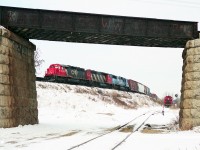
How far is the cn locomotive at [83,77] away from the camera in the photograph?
50.0m

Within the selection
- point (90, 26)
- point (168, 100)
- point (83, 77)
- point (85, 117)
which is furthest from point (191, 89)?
point (168, 100)

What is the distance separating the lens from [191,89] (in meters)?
21.2

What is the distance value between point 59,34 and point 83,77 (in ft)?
107

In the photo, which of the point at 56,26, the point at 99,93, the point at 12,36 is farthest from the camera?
the point at 99,93

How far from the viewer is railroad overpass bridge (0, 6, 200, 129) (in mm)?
21000

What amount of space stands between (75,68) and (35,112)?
1103 inches

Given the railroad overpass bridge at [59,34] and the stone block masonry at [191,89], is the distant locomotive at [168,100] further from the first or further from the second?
the stone block masonry at [191,89]

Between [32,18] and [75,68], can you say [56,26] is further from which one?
[75,68]

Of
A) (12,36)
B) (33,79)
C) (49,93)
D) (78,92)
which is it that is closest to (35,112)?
(33,79)

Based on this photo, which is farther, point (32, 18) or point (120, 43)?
point (120, 43)

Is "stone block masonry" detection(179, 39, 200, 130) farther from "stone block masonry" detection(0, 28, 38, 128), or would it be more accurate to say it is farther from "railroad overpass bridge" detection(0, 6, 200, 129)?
"stone block masonry" detection(0, 28, 38, 128)

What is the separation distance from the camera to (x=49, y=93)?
4572cm

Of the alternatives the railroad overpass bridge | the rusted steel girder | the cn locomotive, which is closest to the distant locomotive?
the cn locomotive

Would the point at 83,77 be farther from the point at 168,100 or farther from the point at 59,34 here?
the point at 59,34
